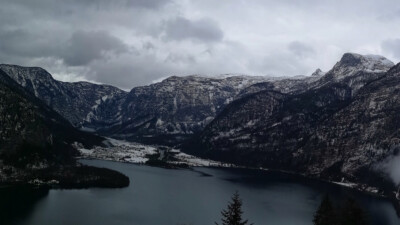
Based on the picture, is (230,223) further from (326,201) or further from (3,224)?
(3,224)

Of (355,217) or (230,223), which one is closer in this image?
(230,223)

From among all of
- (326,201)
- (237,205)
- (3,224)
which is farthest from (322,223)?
(3,224)

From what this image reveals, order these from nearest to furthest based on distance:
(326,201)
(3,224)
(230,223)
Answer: (230,223), (326,201), (3,224)

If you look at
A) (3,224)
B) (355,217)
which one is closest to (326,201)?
(355,217)

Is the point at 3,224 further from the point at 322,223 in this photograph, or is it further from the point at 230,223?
the point at 230,223

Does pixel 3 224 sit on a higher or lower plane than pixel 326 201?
lower

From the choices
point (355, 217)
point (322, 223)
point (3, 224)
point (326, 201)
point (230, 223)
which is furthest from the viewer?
point (3, 224)

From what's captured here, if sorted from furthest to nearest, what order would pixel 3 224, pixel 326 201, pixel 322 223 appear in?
pixel 3 224 → pixel 326 201 → pixel 322 223

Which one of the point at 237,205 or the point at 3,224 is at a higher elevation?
the point at 237,205

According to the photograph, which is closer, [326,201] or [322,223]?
[322,223]
